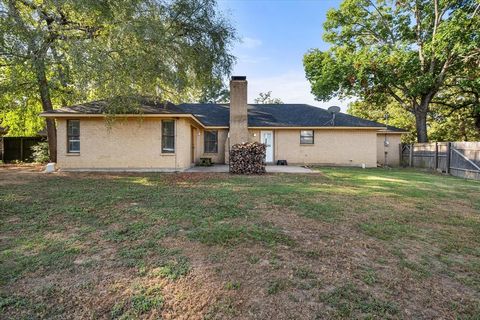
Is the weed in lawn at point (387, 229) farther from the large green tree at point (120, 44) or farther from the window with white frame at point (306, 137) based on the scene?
the window with white frame at point (306, 137)

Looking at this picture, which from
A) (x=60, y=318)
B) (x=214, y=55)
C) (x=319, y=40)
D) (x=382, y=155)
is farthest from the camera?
(x=319, y=40)

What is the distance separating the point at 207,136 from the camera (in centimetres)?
1728

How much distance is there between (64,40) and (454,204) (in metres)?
11.5

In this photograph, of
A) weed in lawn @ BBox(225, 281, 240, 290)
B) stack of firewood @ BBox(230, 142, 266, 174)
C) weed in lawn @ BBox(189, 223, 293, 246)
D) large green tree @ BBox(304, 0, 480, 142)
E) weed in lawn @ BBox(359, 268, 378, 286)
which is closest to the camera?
weed in lawn @ BBox(225, 281, 240, 290)

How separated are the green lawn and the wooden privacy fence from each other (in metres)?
7.26

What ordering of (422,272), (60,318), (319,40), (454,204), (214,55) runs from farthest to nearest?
(319,40), (214,55), (454,204), (422,272), (60,318)

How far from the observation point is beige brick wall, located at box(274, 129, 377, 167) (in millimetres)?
16703

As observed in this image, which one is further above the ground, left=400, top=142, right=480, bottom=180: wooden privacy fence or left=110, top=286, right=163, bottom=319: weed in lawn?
left=400, top=142, right=480, bottom=180: wooden privacy fence

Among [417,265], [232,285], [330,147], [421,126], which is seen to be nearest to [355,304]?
[232,285]

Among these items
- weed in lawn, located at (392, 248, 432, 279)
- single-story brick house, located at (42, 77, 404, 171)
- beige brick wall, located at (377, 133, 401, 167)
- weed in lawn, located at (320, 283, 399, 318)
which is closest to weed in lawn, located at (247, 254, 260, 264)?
weed in lawn, located at (320, 283, 399, 318)

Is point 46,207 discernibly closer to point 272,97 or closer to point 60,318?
point 60,318

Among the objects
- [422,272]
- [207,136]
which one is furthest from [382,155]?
[422,272]

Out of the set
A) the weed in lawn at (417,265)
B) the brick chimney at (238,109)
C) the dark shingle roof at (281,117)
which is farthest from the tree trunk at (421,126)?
the weed in lawn at (417,265)

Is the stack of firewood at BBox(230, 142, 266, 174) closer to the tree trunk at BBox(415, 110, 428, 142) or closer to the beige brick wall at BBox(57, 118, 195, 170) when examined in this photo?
the beige brick wall at BBox(57, 118, 195, 170)
